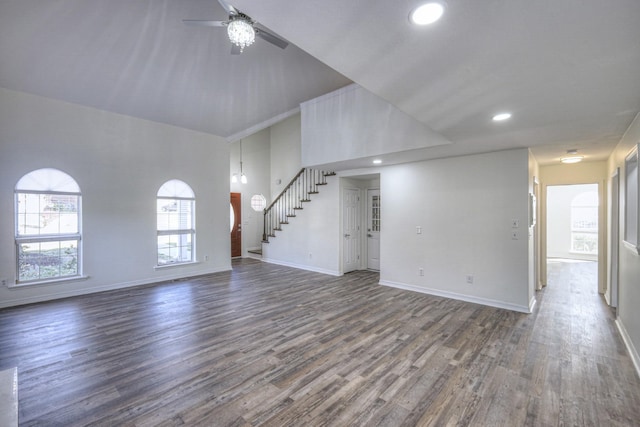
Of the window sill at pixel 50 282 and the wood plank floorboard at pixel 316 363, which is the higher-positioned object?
the window sill at pixel 50 282

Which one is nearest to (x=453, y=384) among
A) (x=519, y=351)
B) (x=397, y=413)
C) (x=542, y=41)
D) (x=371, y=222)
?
(x=397, y=413)

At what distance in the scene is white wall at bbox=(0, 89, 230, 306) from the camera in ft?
14.3

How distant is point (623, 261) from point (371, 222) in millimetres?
4524

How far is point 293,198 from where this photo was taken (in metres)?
8.38

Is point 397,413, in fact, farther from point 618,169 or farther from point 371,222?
point 371,222

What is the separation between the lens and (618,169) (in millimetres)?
3664

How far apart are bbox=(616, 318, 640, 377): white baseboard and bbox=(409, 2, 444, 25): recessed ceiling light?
361 cm

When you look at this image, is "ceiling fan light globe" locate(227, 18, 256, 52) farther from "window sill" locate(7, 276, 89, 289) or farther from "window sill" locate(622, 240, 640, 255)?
"window sill" locate(7, 276, 89, 289)

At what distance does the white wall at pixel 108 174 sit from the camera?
4.36 m

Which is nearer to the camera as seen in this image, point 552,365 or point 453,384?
point 453,384

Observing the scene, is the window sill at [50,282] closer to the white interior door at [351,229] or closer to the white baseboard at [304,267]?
the white baseboard at [304,267]

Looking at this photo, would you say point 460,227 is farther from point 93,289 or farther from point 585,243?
point 585,243

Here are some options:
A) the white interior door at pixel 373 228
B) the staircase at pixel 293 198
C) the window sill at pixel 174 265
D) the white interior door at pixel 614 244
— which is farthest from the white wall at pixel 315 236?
the white interior door at pixel 614 244

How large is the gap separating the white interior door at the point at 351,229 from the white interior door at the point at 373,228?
0.32 meters
